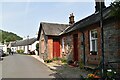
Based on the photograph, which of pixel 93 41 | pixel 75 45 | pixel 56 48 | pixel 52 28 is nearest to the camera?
pixel 93 41

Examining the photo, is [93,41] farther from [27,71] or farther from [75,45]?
[27,71]

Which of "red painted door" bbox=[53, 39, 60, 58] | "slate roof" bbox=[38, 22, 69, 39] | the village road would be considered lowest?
the village road

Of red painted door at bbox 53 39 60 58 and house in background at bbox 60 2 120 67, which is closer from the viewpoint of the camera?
house in background at bbox 60 2 120 67

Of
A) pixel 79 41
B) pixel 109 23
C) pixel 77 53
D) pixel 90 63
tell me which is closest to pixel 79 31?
pixel 79 41

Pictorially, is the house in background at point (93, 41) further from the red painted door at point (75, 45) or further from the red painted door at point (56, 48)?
the red painted door at point (56, 48)

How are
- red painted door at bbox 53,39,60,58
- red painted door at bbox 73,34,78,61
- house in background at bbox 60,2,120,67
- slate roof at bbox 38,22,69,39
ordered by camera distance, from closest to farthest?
house in background at bbox 60,2,120,67 < red painted door at bbox 73,34,78,61 < red painted door at bbox 53,39,60,58 < slate roof at bbox 38,22,69,39

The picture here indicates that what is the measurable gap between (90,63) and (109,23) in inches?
160

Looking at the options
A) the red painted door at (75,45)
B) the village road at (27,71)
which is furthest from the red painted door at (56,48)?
the red painted door at (75,45)

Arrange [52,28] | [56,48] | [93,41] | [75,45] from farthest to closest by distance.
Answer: [52,28] < [56,48] < [75,45] < [93,41]

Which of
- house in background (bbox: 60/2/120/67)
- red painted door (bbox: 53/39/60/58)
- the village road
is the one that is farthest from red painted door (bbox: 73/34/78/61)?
red painted door (bbox: 53/39/60/58)

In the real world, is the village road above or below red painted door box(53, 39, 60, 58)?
below

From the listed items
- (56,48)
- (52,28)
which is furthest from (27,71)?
(52,28)

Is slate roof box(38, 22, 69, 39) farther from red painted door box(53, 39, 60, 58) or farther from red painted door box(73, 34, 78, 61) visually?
red painted door box(73, 34, 78, 61)

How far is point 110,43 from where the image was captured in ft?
41.6
